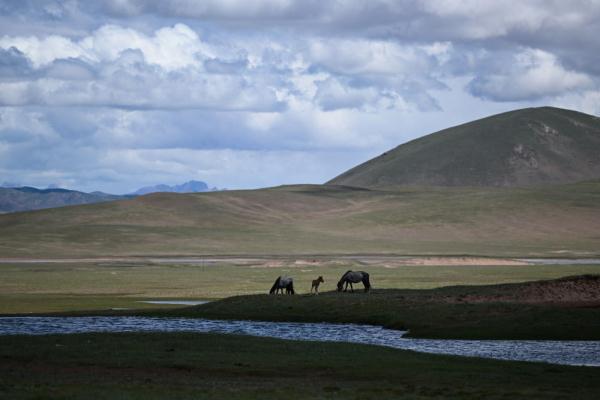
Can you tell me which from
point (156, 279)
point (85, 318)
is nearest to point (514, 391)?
point (85, 318)

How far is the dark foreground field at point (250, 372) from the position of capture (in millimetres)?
24453

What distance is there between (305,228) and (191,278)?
82.2 metres

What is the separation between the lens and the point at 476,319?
41.5 m

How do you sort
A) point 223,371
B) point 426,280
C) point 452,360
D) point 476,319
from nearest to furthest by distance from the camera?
1. point 223,371
2. point 452,360
3. point 476,319
4. point 426,280

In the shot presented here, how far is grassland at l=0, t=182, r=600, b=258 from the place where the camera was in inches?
5307

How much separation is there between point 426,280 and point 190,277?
19461 mm

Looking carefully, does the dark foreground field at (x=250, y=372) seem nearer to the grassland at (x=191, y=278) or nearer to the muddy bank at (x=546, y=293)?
the muddy bank at (x=546, y=293)

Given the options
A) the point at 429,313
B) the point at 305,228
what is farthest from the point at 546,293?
the point at 305,228

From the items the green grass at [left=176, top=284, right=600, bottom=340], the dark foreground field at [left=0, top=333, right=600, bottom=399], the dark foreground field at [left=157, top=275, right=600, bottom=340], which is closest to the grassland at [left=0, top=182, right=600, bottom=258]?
the green grass at [left=176, top=284, right=600, bottom=340]

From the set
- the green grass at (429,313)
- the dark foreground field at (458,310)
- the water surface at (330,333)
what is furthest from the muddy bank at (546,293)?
the water surface at (330,333)

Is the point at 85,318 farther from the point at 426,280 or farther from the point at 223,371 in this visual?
the point at 426,280

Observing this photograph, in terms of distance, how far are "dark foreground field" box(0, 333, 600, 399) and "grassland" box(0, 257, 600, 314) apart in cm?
2193

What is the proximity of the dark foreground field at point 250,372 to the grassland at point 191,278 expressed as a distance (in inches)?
863

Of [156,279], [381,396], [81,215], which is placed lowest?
[381,396]
